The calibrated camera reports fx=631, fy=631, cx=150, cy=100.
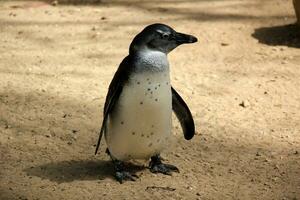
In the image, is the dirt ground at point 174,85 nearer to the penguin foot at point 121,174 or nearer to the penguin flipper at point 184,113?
the penguin foot at point 121,174

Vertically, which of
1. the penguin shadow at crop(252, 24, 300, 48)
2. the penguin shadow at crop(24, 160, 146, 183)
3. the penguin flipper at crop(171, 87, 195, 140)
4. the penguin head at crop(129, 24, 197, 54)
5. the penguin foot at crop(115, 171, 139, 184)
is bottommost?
the penguin shadow at crop(24, 160, 146, 183)

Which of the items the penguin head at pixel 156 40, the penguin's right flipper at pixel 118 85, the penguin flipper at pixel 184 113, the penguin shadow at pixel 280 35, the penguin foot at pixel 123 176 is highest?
the penguin head at pixel 156 40

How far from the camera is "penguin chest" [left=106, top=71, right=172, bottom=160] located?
2.87 metres

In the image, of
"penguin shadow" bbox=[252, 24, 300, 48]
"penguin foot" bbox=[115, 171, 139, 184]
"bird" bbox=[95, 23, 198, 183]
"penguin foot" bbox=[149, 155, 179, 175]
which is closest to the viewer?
"bird" bbox=[95, 23, 198, 183]

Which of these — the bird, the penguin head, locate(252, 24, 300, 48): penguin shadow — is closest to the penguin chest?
the bird

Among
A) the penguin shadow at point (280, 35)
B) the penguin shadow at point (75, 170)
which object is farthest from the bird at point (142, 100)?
the penguin shadow at point (280, 35)

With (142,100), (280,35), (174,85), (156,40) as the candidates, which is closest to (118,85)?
(142,100)

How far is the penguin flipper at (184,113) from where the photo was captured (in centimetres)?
318

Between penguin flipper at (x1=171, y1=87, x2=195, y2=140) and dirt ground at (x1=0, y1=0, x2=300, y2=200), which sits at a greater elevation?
penguin flipper at (x1=171, y1=87, x2=195, y2=140)

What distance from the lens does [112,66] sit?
4805mm

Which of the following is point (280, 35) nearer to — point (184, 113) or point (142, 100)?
point (184, 113)

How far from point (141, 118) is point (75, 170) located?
484mm

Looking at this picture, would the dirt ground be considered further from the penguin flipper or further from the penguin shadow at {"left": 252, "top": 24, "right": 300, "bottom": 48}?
the penguin flipper

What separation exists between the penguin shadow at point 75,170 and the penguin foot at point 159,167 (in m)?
0.09
